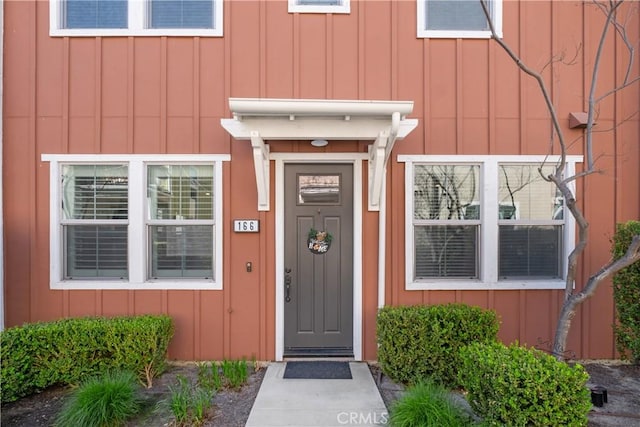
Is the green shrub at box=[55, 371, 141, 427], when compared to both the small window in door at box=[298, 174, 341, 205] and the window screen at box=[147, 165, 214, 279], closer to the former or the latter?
the window screen at box=[147, 165, 214, 279]

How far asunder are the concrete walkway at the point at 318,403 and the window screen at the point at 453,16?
165 inches

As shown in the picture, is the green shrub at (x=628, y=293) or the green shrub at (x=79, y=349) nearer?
the green shrub at (x=79, y=349)

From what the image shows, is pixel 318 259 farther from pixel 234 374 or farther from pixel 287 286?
pixel 234 374

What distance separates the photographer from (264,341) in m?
4.31

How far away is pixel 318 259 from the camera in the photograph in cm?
441

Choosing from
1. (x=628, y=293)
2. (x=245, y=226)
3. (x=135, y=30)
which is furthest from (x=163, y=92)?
(x=628, y=293)

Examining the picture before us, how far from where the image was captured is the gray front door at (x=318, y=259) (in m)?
4.39

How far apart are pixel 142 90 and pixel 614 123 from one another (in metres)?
5.74

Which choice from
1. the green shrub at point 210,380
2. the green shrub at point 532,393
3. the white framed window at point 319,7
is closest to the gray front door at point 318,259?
the green shrub at point 210,380

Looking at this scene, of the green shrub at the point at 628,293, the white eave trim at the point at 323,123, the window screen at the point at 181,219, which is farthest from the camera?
the window screen at the point at 181,219

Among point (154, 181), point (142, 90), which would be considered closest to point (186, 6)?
point (142, 90)

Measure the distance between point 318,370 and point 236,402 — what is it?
101 cm

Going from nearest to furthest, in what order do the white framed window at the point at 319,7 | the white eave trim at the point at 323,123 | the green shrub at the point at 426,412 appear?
the green shrub at the point at 426,412 < the white eave trim at the point at 323,123 < the white framed window at the point at 319,7

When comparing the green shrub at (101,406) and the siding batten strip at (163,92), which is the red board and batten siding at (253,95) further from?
the green shrub at (101,406)
